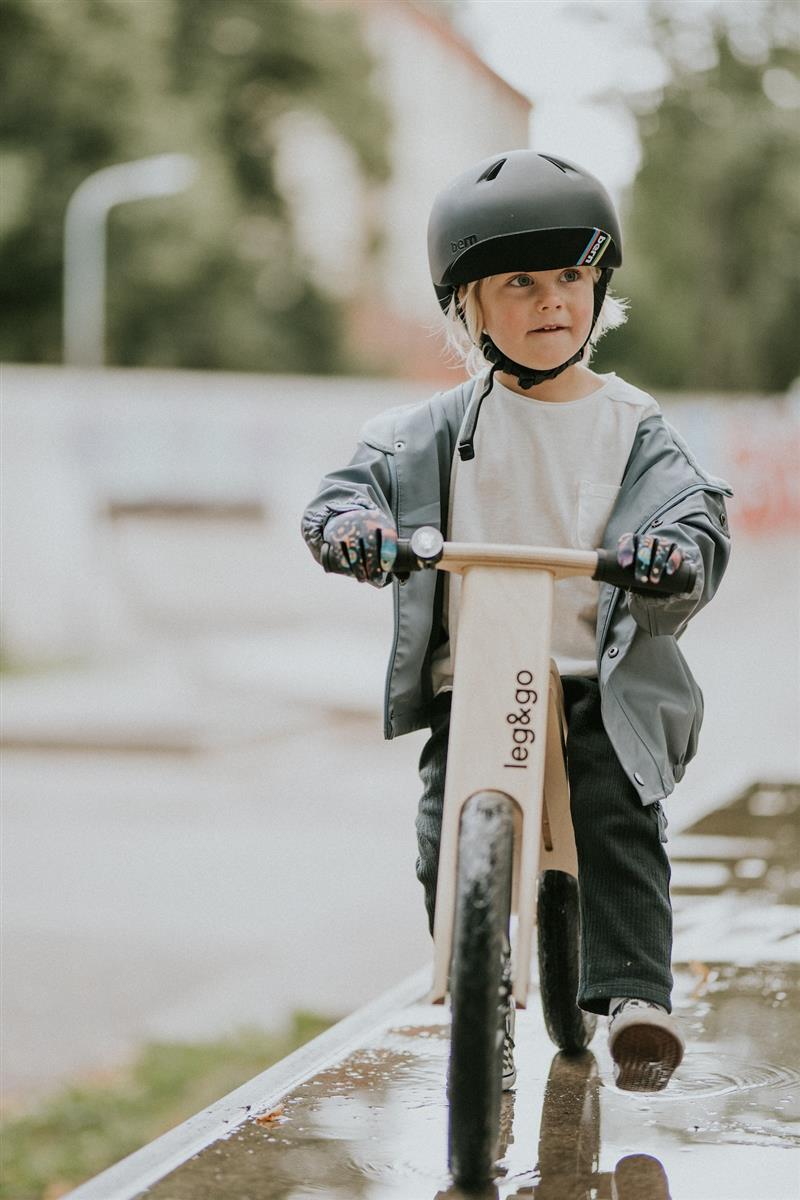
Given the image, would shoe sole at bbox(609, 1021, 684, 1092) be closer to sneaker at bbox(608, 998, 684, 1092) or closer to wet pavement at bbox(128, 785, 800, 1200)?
sneaker at bbox(608, 998, 684, 1092)

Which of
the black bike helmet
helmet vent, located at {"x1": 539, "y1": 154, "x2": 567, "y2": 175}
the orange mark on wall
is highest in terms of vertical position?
the orange mark on wall

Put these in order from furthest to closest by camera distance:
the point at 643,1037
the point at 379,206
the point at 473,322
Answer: the point at 379,206, the point at 473,322, the point at 643,1037

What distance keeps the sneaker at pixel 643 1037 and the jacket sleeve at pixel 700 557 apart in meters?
0.69

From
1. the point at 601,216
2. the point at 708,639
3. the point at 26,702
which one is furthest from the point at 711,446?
the point at 601,216

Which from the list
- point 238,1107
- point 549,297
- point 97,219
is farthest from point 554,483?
point 97,219

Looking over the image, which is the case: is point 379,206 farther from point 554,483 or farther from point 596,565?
point 596,565

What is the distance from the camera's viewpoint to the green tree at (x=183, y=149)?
123 ft

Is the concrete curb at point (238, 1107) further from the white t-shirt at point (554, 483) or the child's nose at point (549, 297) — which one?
the child's nose at point (549, 297)

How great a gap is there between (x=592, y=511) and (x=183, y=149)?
126ft

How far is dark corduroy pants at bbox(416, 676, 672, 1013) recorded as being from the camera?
10.7ft

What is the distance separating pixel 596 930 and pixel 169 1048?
10.2ft

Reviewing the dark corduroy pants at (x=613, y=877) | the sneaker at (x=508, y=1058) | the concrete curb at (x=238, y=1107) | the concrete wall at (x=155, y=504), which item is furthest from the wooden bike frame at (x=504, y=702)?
the concrete wall at (x=155, y=504)

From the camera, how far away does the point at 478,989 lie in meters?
2.79

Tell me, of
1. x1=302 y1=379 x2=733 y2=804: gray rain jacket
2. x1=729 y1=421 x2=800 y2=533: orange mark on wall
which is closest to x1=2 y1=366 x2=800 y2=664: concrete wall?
x1=729 y1=421 x2=800 y2=533: orange mark on wall
